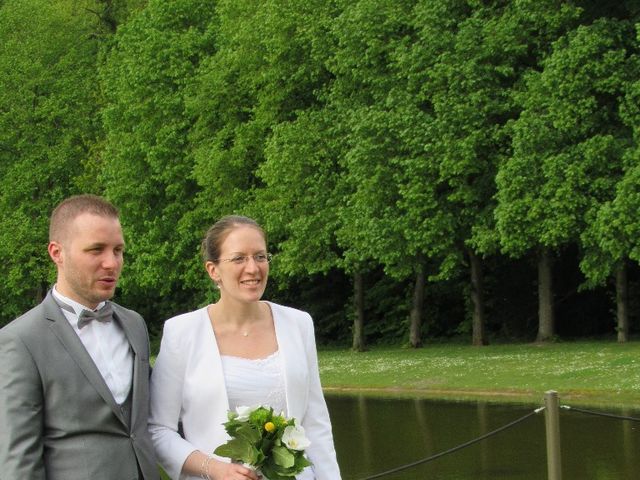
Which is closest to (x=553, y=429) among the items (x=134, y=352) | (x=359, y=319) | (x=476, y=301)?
(x=134, y=352)

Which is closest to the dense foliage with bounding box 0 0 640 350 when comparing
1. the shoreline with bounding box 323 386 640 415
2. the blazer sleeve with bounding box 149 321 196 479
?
the shoreline with bounding box 323 386 640 415

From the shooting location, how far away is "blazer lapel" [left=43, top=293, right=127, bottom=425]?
184 inches

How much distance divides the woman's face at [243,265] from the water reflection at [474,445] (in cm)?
937

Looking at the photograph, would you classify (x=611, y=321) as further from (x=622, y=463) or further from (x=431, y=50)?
(x=622, y=463)

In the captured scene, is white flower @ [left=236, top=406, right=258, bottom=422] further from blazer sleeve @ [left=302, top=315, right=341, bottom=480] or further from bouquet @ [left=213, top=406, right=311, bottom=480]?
blazer sleeve @ [left=302, top=315, right=341, bottom=480]

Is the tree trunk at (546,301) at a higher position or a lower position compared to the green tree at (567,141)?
lower

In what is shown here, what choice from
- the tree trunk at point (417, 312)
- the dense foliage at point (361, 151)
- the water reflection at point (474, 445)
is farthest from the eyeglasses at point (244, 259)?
the tree trunk at point (417, 312)

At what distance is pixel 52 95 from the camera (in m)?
49.9

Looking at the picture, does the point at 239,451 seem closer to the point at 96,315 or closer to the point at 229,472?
the point at 229,472

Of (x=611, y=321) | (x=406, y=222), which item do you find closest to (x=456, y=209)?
(x=406, y=222)

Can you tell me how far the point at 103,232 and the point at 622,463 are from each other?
11218 millimetres

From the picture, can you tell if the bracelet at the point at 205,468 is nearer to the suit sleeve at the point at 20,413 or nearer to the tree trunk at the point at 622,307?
the suit sleeve at the point at 20,413

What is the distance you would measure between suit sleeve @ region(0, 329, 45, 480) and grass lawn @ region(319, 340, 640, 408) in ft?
56.8

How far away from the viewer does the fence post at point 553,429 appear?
368 inches
